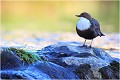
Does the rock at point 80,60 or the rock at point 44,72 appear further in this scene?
the rock at point 80,60

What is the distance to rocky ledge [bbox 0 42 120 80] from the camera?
6.02 meters

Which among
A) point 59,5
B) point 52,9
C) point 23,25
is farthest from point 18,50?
point 59,5

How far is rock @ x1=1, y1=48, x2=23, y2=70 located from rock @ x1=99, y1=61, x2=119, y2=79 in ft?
4.48

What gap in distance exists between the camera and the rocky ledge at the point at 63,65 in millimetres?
6020

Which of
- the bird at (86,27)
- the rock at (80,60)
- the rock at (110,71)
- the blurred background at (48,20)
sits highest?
the blurred background at (48,20)

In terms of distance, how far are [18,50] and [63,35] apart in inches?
361

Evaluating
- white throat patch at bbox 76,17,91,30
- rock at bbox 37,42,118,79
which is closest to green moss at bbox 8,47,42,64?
rock at bbox 37,42,118,79

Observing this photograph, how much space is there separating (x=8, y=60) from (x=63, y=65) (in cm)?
92

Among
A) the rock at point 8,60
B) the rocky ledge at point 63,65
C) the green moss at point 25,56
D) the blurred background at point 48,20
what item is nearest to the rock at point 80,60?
the rocky ledge at point 63,65

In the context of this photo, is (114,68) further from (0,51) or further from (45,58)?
(0,51)

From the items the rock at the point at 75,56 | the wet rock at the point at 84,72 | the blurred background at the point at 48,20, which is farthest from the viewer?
the blurred background at the point at 48,20

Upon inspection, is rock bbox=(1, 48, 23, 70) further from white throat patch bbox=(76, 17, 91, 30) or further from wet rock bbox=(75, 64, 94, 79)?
white throat patch bbox=(76, 17, 91, 30)

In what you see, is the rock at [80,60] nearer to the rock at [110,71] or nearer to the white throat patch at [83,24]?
the rock at [110,71]

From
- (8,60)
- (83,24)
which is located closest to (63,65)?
(8,60)
